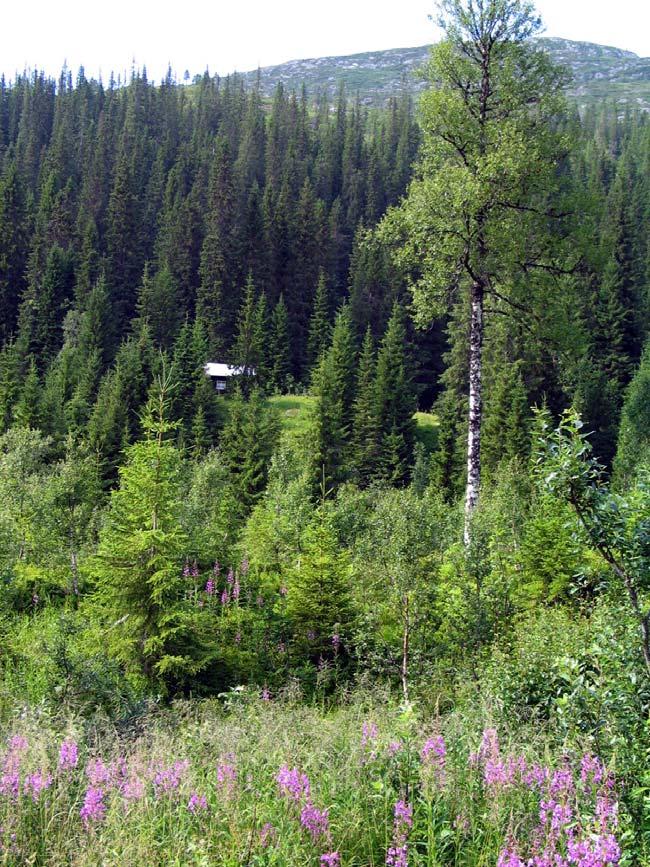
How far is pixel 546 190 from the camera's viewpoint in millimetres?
14953

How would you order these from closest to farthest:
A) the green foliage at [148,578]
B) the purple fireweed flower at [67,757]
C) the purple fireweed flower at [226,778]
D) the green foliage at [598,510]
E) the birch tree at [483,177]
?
the purple fireweed flower at [226,778]
the green foliage at [598,510]
the purple fireweed flower at [67,757]
the green foliage at [148,578]
the birch tree at [483,177]

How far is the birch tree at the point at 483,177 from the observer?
1472 centimetres

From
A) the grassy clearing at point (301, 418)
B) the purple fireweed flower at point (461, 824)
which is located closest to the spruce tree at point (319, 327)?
the grassy clearing at point (301, 418)

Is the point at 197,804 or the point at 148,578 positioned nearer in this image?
the point at 197,804

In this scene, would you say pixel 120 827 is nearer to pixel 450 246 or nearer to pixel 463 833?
pixel 463 833

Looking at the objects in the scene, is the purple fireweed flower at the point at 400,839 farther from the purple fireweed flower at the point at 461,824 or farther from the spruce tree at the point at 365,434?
the spruce tree at the point at 365,434

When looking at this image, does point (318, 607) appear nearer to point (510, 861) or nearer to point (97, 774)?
point (97, 774)

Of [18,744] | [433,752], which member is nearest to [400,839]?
[433,752]

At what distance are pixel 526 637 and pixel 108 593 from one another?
6.82 metres

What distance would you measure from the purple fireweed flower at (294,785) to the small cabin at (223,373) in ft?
197

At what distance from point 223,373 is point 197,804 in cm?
6165

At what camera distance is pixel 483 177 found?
47.5ft

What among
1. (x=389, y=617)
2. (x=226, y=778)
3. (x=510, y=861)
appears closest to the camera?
(x=510, y=861)

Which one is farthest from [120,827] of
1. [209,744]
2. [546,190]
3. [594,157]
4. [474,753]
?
[594,157]
